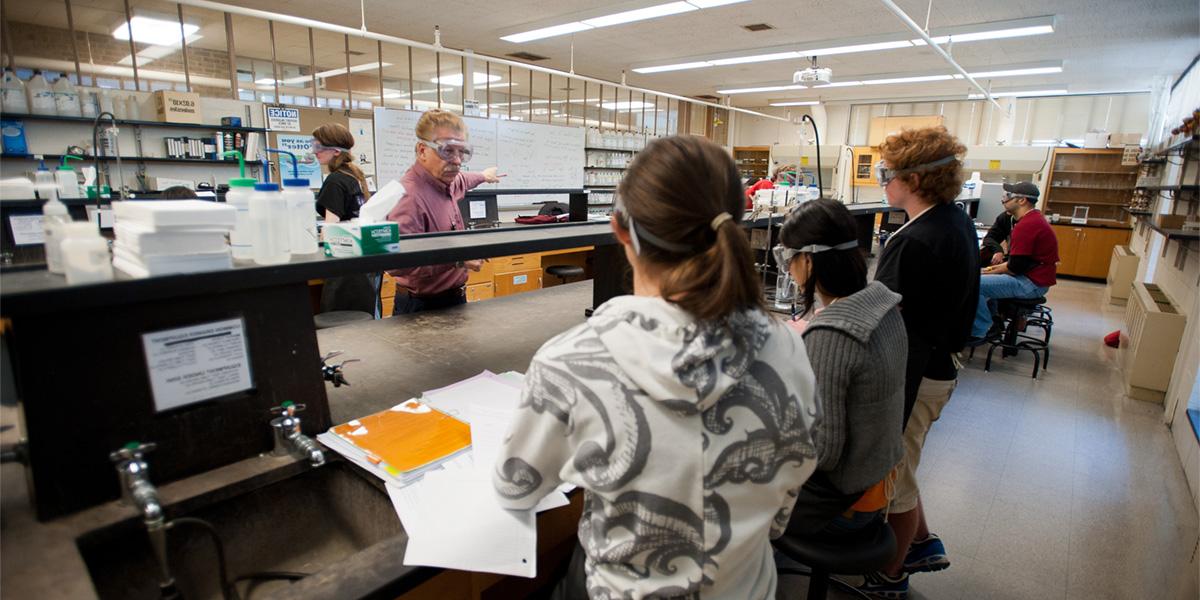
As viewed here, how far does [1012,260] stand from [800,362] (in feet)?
14.4

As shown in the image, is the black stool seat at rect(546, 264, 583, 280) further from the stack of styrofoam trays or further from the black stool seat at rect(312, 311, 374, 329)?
the stack of styrofoam trays

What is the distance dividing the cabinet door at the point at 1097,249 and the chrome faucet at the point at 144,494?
1114 cm

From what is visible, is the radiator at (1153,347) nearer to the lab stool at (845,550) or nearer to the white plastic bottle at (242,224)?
the lab stool at (845,550)

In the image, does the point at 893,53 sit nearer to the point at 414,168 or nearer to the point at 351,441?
the point at 414,168

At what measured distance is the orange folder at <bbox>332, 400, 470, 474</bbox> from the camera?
3.86ft

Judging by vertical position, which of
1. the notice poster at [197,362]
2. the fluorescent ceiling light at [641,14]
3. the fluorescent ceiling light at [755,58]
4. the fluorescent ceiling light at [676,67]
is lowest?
the notice poster at [197,362]

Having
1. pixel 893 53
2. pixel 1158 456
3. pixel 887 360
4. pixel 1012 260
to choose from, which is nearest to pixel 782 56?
pixel 893 53

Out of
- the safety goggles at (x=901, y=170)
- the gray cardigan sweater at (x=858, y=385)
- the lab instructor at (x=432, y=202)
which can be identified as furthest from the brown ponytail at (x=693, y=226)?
the lab instructor at (x=432, y=202)

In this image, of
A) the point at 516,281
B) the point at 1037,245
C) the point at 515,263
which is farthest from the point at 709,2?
the point at 1037,245

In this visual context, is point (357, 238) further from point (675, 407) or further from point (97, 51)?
point (97, 51)

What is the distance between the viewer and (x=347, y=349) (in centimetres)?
185

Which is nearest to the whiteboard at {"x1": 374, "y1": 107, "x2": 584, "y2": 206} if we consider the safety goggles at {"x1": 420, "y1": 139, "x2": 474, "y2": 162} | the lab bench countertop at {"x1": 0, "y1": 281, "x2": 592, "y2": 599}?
the safety goggles at {"x1": 420, "y1": 139, "x2": 474, "y2": 162}

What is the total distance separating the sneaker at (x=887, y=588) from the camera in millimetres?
2023

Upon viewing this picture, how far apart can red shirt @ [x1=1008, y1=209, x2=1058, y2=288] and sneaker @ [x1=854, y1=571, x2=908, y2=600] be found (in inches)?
130
